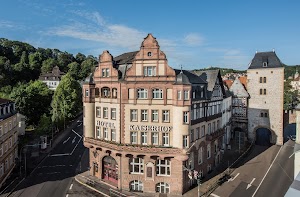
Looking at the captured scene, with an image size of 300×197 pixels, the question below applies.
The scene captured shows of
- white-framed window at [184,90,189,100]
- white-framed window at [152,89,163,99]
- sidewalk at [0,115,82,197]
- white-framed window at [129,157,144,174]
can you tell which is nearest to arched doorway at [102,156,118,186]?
white-framed window at [129,157,144,174]

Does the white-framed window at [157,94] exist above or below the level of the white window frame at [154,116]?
above

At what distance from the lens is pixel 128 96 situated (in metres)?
38.1

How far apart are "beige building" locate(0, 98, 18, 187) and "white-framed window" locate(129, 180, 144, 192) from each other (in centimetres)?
2085

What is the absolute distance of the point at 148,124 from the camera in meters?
37.4

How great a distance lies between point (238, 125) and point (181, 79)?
3687 cm

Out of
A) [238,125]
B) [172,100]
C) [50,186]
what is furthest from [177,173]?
[238,125]

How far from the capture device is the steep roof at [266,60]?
6143 cm

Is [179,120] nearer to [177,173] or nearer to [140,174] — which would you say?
[177,173]

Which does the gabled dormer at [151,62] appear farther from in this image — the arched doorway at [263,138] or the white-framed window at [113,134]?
the arched doorway at [263,138]

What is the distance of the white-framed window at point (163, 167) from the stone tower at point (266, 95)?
116 feet

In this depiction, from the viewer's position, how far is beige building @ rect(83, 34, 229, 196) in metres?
36.2

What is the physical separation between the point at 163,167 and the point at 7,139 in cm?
2784

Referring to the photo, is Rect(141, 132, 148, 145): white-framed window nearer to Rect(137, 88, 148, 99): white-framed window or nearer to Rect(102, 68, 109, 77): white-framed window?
Rect(137, 88, 148, 99): white-framed window

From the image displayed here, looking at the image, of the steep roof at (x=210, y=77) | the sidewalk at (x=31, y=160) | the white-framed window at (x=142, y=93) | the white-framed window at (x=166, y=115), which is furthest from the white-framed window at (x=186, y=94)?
the sidewalk at (x=31, y=160)
